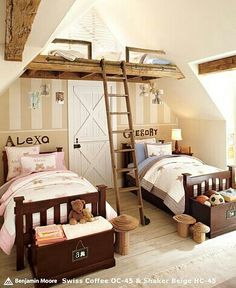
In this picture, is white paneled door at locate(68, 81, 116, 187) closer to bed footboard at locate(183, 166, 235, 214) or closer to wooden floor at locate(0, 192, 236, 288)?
wooden floor at locate(0, 192, 236, 288)

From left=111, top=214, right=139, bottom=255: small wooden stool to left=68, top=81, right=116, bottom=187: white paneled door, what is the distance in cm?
218

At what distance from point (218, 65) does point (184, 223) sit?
2312 mm

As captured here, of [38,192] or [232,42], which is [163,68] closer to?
[232,42]

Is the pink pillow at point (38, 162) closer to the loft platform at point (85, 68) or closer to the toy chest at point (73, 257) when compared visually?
the loft platform at point (85, 68)

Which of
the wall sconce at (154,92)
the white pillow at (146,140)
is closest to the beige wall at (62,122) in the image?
the white pillow at (146,140)

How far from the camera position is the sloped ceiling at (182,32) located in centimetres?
303

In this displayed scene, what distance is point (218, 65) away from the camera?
3.68 meters

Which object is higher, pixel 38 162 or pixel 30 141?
pixel 30 141

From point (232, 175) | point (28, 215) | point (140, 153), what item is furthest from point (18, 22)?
point (140, 153)

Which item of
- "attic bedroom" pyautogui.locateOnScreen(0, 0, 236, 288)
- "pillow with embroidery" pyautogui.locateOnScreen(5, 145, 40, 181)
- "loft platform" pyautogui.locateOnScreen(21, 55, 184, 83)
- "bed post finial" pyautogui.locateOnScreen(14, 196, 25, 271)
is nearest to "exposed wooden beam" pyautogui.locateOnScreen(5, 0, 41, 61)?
"attic bedroom" pyautogui.locateOnScreen(0, 0, 236, 288)

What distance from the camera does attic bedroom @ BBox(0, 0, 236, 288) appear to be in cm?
227

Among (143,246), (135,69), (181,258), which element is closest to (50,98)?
(135,69)

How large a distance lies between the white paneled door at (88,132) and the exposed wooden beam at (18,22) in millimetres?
2240

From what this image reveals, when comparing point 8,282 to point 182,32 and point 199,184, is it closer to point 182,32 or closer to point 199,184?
point 199,184
